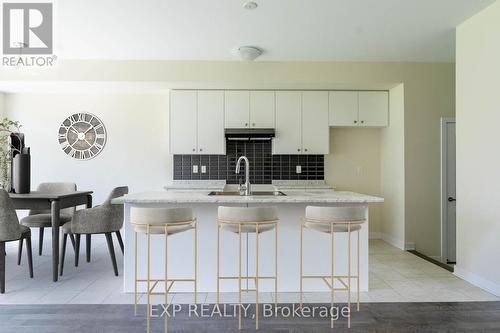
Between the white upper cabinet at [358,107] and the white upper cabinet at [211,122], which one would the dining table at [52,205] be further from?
the white upper cabinet at [358,107]

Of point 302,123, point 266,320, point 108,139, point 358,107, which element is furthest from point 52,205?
point 358,107

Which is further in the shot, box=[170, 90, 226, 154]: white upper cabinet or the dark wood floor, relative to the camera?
box=[170, 90, 226, 154]: white upper cabinet

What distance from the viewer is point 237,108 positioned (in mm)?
4910

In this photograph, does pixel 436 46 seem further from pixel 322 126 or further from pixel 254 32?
pixel 254 32

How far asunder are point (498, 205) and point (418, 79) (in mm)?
2239

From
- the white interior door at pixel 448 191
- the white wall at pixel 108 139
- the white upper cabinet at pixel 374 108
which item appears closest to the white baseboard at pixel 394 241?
the white interior door at pixel 448 191

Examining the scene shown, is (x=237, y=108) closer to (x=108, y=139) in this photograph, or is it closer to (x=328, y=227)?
(x=108, y=139)

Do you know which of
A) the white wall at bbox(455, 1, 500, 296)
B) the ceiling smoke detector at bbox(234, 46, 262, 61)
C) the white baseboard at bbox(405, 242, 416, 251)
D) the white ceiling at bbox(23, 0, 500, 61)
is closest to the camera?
the white wall at bbox(455, 1, 500, 296)

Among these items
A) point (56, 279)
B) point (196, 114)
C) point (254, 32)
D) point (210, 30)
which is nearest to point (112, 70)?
point (196, 114)

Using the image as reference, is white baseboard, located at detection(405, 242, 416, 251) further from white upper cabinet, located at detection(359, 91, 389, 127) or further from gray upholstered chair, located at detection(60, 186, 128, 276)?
gray upholstered chair, located at detection(60, 186, 128, 276)

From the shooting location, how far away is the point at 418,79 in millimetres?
4535

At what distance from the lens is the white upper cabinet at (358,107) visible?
4957 millimetres

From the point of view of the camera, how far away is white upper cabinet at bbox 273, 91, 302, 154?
4.93 m

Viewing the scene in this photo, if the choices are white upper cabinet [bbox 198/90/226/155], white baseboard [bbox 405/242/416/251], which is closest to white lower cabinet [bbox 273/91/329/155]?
white upper cabinet [bbox 198/90/226/155]
